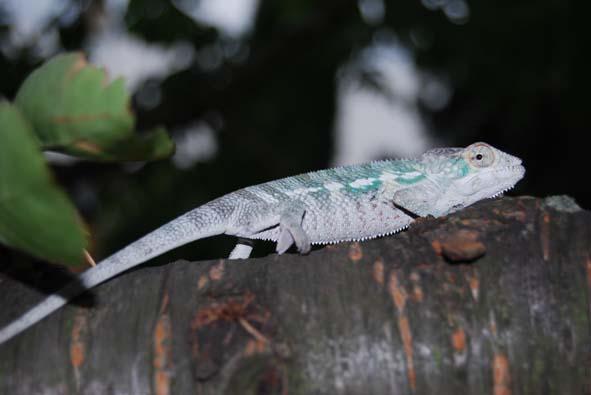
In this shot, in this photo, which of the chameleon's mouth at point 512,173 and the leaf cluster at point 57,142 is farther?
the chameleon's mouth at point 512,173

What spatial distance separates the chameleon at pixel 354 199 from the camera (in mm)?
2277

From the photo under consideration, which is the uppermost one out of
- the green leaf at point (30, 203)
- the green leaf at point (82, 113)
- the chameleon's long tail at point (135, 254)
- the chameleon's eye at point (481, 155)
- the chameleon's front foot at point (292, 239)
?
the green leaf at point (82, 113)

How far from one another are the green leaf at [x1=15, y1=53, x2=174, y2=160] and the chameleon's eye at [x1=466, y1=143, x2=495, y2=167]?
5.72 ft

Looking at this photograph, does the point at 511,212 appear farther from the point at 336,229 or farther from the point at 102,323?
the point at 102,323

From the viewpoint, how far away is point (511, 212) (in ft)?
5.15

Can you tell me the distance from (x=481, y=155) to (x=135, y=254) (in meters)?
1.54

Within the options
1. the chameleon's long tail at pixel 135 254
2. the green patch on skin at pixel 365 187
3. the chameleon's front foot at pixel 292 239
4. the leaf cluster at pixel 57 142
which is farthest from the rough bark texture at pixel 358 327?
the green patch on skin at pixel 365 187

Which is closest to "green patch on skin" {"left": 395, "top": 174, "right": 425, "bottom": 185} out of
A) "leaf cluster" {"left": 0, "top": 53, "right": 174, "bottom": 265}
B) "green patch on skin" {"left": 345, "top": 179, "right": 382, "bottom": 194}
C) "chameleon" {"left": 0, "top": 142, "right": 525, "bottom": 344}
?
"chameleon" {"left": 0, "top": 142, "right": 525, "bottom": 344}

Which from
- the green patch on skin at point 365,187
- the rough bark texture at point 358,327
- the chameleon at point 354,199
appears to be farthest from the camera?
the green patch on skin at point 365,187

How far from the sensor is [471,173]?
255cm

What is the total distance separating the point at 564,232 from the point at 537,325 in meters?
0.26

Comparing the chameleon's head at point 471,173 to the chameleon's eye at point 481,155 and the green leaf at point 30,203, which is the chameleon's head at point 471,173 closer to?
the chameleon's eye at point 481,155

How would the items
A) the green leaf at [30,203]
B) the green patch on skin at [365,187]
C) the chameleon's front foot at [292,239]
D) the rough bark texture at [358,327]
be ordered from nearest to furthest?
the green leaf at [30,203]
the rough bark texture at [358,327]
the chameleon's front foot at [292,239]
the green patch on skin at [365,187]

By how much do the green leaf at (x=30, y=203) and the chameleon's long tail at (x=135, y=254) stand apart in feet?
1.76
